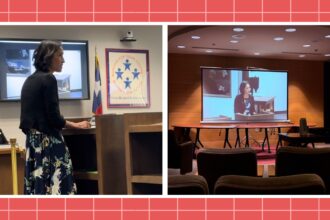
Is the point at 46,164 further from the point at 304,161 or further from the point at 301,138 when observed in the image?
the point at 301,138

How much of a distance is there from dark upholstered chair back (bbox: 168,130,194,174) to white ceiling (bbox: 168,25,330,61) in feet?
1.88

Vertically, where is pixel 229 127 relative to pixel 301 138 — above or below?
above

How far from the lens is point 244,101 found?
2.86 m

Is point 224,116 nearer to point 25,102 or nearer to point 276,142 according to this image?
point 276,142

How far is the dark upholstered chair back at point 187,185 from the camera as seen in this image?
2.25m

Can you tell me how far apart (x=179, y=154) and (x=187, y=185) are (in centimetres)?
31

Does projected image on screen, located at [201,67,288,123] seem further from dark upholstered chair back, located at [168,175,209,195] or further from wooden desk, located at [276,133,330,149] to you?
dark upholstered chair back, located at [168,175,209,195]

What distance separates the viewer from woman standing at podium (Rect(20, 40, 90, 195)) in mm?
2268
